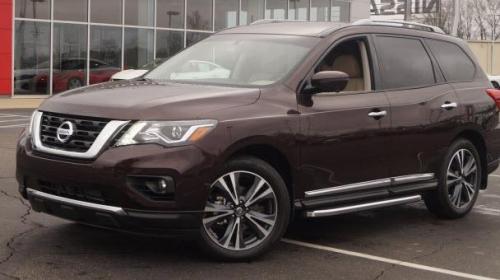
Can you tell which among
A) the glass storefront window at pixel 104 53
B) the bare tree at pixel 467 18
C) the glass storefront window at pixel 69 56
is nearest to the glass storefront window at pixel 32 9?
the glass storefront window at pixel 69 56

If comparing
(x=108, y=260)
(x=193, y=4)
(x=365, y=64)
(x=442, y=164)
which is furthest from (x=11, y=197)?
(x=193, y=4)

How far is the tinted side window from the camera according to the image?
253 inches

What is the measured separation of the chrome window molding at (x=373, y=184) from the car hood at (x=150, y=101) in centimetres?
95

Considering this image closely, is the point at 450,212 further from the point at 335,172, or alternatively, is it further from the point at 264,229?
the point at 264,229

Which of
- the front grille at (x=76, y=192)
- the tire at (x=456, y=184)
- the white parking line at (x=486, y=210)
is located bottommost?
the white parking line at (x=486, y=210)

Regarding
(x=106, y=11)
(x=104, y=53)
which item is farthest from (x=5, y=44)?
(x=106, y=11)

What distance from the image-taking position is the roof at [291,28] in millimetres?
6109

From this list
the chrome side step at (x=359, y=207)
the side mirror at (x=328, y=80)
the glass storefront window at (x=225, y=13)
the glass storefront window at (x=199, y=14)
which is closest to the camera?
the side mirror at (x=328, y=80)

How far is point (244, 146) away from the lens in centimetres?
508

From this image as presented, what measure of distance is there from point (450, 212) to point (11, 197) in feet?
14.6

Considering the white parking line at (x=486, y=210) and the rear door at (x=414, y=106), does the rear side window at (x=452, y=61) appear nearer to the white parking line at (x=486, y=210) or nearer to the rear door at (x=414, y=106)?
the rear door at (x=414, y=106)

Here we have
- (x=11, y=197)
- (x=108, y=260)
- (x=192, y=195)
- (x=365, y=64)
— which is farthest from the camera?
(x=11, y=197)

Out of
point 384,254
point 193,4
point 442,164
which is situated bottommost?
point 384,254

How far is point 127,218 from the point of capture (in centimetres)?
471
